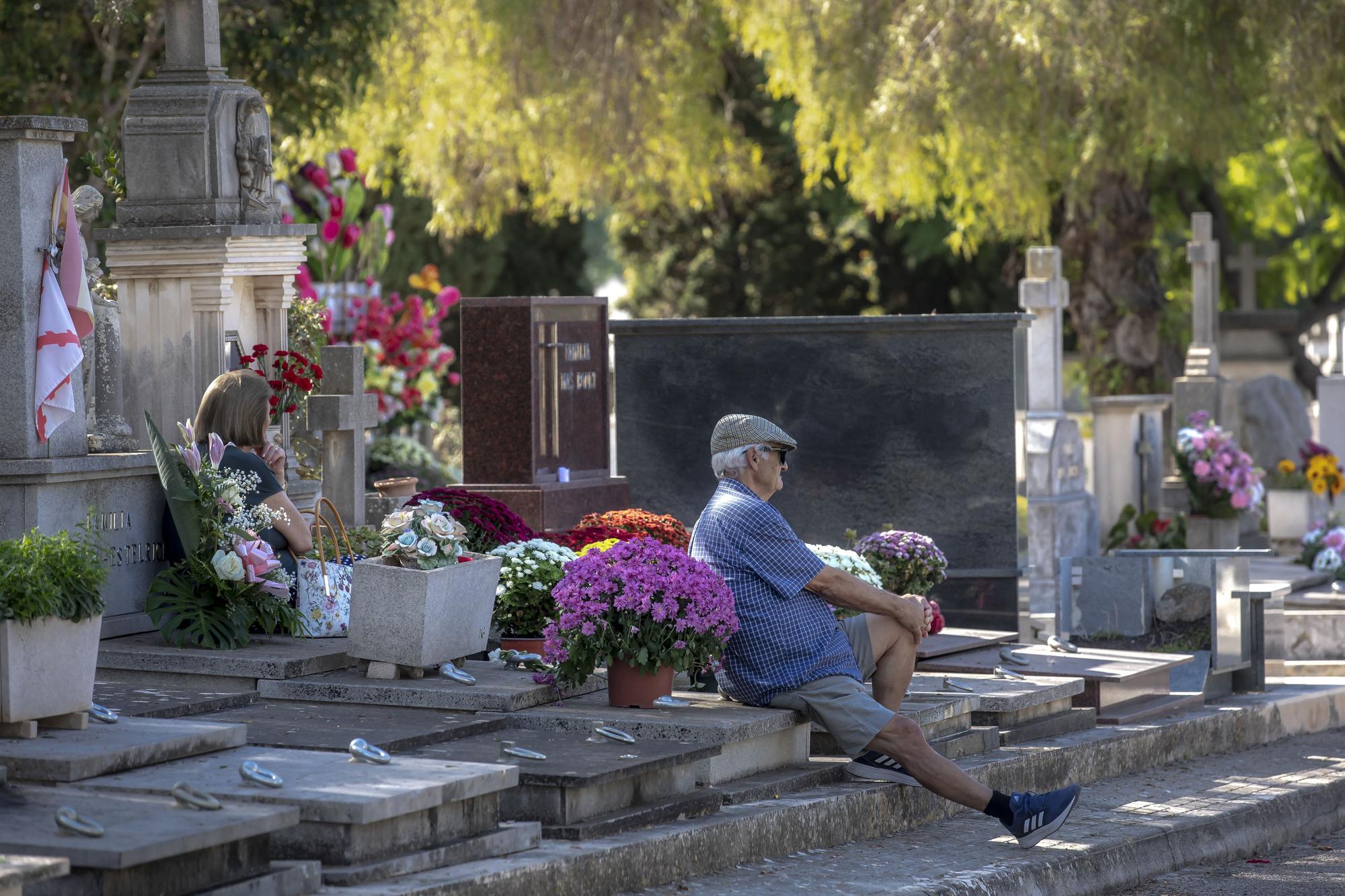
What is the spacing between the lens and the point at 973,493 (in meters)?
10.8

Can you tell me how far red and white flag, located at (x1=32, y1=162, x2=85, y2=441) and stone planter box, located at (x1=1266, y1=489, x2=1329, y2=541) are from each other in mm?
11267

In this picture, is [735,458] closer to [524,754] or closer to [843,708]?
[843,708]

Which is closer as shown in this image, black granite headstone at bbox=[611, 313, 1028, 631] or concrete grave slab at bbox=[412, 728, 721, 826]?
concrete grave slab at bbox=[412, 728, 721, 826]

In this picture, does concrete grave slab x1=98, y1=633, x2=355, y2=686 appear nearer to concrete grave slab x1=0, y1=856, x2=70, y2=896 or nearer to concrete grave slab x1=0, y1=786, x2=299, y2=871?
concrete grave slab x1=0, y1=786, x2=299, y2=871

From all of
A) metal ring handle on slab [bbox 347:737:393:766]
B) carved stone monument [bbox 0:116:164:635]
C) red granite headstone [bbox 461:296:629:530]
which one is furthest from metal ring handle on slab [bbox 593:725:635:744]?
red granite headstone [bbox 461:296:629:530]

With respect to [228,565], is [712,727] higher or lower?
lower

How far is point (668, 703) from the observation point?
22.6 feet

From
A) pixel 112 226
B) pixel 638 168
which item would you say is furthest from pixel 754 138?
pixel 112 226

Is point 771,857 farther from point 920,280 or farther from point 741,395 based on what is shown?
point 920,280

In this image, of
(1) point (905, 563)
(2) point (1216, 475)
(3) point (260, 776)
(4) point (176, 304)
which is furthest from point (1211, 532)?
(3) point (260, 776)

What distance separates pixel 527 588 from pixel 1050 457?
24.6 feet

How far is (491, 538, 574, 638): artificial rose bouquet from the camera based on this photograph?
26.0ft

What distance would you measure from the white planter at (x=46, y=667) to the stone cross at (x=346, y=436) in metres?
4.33

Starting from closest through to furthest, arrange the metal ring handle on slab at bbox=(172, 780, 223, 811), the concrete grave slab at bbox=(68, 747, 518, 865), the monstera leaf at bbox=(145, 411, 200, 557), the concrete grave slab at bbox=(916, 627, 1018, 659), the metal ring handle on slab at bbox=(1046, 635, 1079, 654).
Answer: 1. the metal ring handle on slab at bbox=(172, 780, 223, 811)
2. the concrete grave slab at bbox=(68, 747, 518, 865)
3. the monstera leaf at bbox=(145, 411, 200, 557)
4. the concrete grave slab at bbox=(916, 627, 1018, 659)
5. the metal ring handle on slab at bbox=(1046, 635, 1079, 654)
